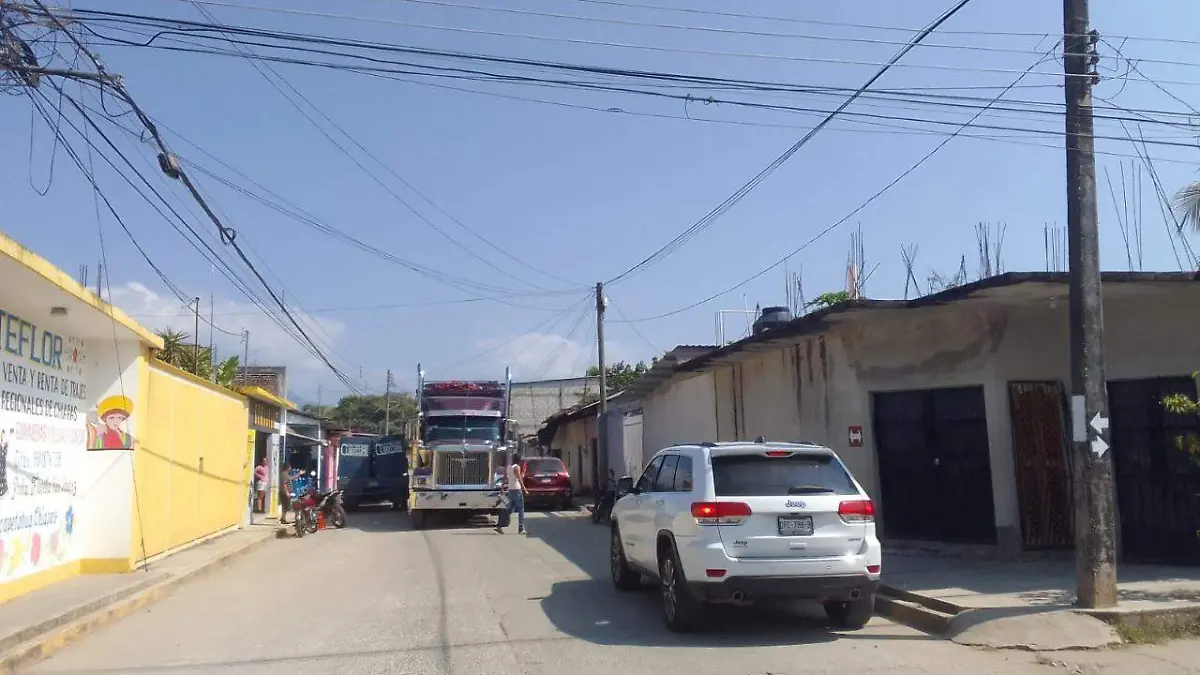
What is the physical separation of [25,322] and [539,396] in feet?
178

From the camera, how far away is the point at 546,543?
62.8 feet

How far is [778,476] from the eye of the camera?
364 inches

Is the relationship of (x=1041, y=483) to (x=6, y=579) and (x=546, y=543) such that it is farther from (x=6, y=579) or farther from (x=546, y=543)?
(x=6, y=579)

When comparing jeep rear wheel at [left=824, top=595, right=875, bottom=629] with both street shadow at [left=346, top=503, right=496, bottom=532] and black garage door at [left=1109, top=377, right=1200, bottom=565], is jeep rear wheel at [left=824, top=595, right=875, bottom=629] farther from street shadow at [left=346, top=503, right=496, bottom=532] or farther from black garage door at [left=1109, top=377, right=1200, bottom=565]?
street shadow at [left=346, top=503, right=496, bottom=532]

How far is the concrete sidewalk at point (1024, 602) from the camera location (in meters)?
8.73

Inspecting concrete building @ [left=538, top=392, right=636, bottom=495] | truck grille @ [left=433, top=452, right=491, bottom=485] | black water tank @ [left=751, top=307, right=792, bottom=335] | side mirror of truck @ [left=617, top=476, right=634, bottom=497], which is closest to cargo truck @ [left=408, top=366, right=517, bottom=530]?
truck grille @ [left=433, top=452, right=491, bottom=485]

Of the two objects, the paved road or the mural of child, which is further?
the mural of child

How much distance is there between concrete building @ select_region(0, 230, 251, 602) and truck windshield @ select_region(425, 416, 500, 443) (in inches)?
287

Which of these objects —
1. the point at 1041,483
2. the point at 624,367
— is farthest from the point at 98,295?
the point at 624,367

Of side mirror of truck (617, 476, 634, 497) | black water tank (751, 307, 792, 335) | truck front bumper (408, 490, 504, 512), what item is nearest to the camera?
side mirror of truck (617, 476, 634, 497)

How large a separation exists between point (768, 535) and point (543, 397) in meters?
57.3

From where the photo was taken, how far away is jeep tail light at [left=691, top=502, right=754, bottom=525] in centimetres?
884

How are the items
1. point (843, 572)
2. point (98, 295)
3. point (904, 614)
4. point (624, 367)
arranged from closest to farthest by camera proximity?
point (843, 572) < point (904, 614) < point (98, 295) < point (624, 367)

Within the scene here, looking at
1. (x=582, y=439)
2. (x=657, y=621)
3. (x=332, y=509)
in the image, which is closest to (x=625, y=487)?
(x=657, y=621)
